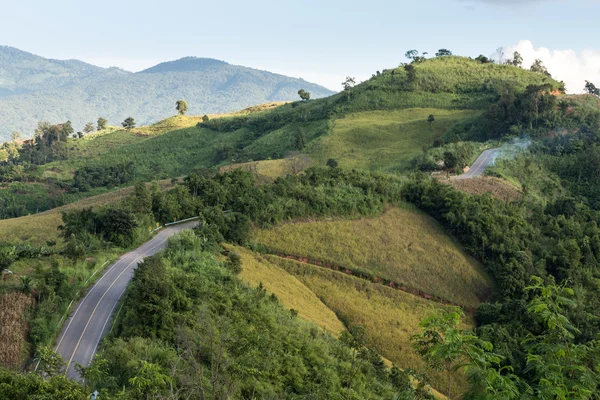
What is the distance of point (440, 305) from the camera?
35812mm

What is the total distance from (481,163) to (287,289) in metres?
43.8

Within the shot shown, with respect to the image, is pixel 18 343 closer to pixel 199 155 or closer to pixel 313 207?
pixel 313 207

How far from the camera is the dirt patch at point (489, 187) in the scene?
176 feet

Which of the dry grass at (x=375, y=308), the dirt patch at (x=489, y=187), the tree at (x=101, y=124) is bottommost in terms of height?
the dry grass at (x=375, y=308)

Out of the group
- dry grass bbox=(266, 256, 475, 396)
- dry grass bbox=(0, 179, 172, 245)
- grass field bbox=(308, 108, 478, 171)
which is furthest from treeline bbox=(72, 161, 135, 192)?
dry grass bbox=(266, 256, 475, 396)

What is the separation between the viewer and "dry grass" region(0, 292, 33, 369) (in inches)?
763

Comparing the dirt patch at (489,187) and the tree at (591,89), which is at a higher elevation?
the tree at (591,89)

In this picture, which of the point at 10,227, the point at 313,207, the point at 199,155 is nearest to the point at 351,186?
the point at 313,207

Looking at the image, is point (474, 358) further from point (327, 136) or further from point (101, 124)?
point (101, 124)

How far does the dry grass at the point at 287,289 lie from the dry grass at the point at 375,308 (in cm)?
90

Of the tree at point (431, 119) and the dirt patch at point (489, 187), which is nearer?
the dirt patch at point (489, 187)

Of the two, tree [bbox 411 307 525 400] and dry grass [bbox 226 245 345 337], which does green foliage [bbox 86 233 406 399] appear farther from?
tree [bbox 411 307 525 400]

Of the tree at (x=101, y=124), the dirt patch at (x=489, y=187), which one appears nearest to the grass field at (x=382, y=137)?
the dirt patch at (x=489, y=187)

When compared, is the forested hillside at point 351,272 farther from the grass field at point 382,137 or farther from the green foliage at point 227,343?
the grass field at point 382,137
